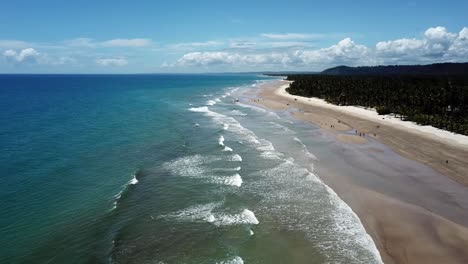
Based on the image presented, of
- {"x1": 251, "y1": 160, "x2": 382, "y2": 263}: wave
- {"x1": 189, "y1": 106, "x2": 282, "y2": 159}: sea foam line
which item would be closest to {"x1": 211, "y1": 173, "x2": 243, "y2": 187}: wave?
{"x1": 251, "y1": 160, "x2": 382, "y2": 263}: wave

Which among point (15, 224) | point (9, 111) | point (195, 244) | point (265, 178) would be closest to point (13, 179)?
point (15, 224)

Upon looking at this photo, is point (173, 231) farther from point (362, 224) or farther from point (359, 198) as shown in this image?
point (359, 198)

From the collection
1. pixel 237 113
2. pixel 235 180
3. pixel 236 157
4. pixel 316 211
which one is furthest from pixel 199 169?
pixel 237 113

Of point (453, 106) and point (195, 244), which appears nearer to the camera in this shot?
point (195, 244)

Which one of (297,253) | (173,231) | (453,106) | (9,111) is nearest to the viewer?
(297,253)

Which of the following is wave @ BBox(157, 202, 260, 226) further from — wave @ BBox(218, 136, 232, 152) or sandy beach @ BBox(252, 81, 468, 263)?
wave @ BBox(218, 136, 232, 152)

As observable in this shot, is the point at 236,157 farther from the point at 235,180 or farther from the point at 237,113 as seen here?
the point at 237,113

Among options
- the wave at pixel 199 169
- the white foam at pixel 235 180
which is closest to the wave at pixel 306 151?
the wave at pixel 199 169
